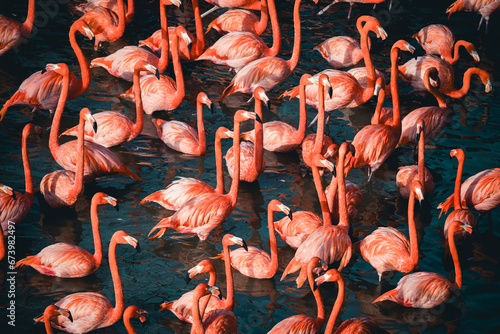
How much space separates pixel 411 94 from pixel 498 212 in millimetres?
3034

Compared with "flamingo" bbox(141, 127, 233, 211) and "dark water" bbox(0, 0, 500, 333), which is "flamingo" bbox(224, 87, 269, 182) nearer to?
"dark water" bbox(0, 0, 500, 333)

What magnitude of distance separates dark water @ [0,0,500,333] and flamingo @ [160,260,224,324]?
0.58ft

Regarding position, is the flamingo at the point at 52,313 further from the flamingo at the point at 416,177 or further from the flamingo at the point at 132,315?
the flamingo at the point at 416,177

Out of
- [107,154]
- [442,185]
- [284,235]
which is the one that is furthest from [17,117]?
[442,185]

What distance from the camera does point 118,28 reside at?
404 inches

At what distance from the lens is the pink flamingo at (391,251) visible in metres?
6.38

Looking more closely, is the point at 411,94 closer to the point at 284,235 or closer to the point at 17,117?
the point at 284,235

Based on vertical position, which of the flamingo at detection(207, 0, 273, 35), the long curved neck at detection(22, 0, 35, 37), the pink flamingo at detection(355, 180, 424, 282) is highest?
the long curved neck at detection(22, 0, 35, 37)

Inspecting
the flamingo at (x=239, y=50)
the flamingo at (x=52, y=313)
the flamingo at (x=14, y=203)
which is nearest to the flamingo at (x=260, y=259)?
the flamingo at (x=52, y=313)

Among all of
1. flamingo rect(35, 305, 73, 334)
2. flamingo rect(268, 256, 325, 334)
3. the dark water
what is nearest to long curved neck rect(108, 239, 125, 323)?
the dark water

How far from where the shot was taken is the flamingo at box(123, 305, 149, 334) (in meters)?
5.31

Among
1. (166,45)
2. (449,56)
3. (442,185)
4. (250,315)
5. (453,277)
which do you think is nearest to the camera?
(250,315)

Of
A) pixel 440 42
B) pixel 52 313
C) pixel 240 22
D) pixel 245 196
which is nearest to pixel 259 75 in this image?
pixel 240 22

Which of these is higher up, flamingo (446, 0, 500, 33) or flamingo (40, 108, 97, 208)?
flamingo (446, 0, 500, 33)
